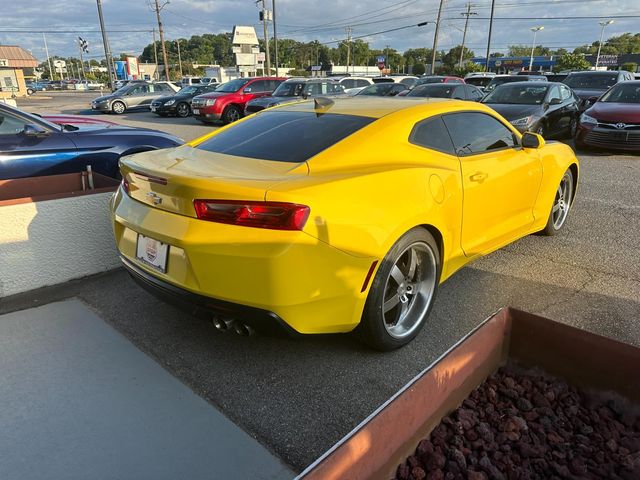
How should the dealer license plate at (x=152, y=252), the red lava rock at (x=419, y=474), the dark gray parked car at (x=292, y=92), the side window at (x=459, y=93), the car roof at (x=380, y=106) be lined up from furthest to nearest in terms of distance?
the dark gray parked car at (x=292, y=92) → the side window at (x=459, y=93) → the car roof at (x=380, y=106) → the dealer license plate at (x=152, y=252) → the red lava rock at (x=419, y=474)

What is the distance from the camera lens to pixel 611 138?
9.87 m

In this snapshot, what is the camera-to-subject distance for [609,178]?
8.17 meters

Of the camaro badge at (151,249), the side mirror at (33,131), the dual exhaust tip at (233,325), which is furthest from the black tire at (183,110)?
the dual exhaust tip at (233,325)

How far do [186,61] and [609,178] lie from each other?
137 metres

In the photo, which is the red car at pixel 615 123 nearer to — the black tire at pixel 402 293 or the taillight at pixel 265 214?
the black tire at pixel 402 293

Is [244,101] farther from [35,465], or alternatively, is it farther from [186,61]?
[186,61]

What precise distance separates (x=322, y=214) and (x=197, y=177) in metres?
0.72

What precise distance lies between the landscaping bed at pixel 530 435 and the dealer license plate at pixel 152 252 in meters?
1.64

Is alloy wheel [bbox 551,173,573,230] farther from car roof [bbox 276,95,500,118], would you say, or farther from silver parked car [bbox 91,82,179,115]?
silver parked car [bbox 91,82,179,115]

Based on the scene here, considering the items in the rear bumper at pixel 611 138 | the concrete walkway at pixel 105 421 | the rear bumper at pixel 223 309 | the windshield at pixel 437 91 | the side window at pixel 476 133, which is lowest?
the concrete walkway at pixel 105 421

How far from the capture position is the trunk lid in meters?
2.46

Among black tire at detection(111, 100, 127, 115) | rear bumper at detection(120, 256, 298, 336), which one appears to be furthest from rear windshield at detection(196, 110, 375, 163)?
black tire at detection(111, 100, 127, 115)

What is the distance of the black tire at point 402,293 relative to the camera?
9.01 feet

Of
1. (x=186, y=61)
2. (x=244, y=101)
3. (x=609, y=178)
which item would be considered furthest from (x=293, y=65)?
(x=609, y=178)
